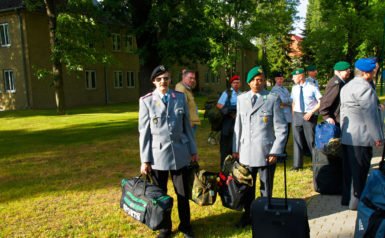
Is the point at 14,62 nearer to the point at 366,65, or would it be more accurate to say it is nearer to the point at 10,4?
the point at 10,4

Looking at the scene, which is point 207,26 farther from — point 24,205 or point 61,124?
point 24,205

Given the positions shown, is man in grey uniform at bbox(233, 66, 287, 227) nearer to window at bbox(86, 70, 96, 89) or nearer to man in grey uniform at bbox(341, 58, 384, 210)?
man in grey uniform at bbox(341, 58, 384, 210)

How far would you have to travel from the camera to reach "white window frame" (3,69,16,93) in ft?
85.1

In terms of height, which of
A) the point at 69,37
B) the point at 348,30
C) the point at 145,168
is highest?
the point at 348,30

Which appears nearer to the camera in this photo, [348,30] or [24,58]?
[24,58]

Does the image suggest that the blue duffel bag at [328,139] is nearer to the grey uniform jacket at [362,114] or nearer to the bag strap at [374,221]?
the grey uniform jacket at [362,114]

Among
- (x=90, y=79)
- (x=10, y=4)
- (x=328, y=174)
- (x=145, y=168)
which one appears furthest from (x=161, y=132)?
(x=90, y=79)

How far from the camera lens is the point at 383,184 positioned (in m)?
3.23

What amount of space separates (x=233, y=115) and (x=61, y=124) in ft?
40.2

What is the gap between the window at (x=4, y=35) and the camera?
25744 mm

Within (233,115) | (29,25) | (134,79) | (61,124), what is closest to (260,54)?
(134,79)

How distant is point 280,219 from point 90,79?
93.9ft

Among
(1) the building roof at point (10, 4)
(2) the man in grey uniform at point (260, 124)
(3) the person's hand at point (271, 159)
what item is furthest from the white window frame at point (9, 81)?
(3) the person's hand at point (271, 159)

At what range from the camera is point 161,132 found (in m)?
4.42
